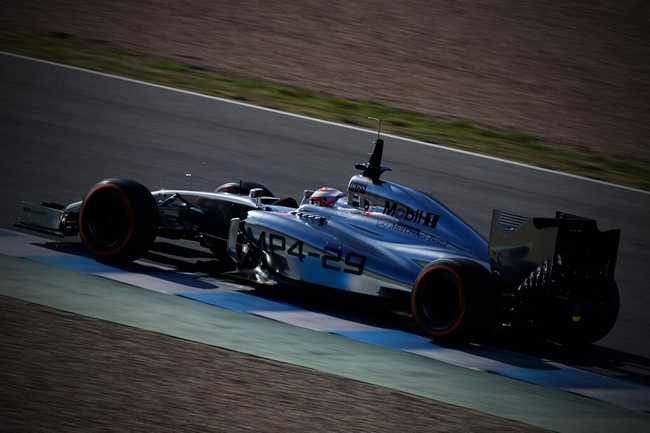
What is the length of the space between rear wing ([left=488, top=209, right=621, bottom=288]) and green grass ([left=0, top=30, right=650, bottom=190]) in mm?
6162

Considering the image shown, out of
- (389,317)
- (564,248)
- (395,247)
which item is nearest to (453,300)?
(395,247)

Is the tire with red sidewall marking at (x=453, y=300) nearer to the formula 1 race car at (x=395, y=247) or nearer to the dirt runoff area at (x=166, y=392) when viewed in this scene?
the formula 1 race car at (x=395, y=247)

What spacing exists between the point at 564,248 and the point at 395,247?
4.51 ft

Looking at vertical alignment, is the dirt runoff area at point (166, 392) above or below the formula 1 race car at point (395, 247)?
below

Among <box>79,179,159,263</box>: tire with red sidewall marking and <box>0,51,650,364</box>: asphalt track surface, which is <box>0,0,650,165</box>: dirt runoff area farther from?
<box>79,179,159,263</box>: tire with red sidewall marking

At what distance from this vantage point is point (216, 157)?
496 inches

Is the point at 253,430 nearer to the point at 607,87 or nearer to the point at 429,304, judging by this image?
the point at 429,304

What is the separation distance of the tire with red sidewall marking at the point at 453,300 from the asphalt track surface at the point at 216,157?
3537 mm

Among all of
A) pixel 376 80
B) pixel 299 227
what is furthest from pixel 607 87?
pixel 299 227

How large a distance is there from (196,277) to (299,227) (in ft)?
3.75

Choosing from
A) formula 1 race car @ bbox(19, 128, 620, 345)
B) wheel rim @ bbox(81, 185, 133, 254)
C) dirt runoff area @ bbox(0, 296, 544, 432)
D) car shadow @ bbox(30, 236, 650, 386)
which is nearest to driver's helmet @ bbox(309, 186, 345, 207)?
formula 1 race car @ bbox(19, 128, 620, 345)

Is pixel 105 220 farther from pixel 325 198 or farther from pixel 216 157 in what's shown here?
pixel 216 157

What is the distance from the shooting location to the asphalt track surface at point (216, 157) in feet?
37.7

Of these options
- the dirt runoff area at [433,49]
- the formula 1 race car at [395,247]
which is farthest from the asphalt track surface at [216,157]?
the dirt runoff area at [433,49]
